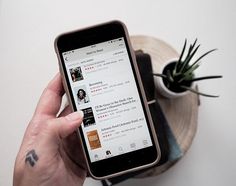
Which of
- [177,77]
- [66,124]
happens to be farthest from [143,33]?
[66,124]

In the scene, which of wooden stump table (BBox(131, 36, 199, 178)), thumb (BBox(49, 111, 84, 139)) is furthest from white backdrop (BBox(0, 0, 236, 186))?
thumb (BBox(49, 111, 84, 139))

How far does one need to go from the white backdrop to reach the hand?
0.22 ft

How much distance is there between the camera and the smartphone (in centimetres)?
38

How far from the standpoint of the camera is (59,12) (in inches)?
19.2

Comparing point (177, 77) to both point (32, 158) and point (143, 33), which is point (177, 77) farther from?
point (32, 158)

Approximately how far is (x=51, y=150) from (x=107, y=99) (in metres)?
0.08

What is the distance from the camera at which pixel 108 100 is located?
387mm

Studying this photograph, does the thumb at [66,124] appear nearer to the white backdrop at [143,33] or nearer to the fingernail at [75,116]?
the fingernail at [75,116]

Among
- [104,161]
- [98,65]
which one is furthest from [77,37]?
[104,161]

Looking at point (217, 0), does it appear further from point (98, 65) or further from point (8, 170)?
point (8, 170)

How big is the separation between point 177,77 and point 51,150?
18 cm

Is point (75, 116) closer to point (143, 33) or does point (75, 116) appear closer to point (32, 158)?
point (32, 158)

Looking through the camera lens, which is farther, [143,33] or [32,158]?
[143,33]

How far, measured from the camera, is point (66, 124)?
349 mm
